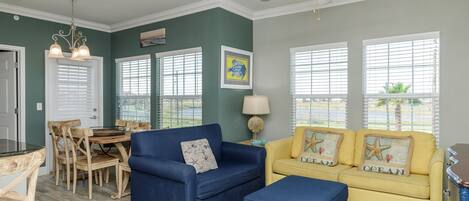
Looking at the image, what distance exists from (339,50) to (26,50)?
15.8ft

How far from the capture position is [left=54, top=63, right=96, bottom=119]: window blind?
17.2 feet

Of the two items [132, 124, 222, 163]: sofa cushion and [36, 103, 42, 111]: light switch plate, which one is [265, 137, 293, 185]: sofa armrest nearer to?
[132, 124, 222, 163]: sofa cushion

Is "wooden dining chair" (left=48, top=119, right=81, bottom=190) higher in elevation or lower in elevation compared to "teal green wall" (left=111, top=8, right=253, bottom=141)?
lower

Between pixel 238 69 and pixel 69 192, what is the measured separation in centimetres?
289

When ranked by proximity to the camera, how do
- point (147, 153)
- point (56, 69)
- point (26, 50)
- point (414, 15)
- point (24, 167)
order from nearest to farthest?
1. point (24, 167)
2. point (147, 153)
3. point (414, 15)
4. point (26, 50)
5. point (56, 69)

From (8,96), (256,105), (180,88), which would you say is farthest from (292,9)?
(8,96)

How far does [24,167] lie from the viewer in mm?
1486

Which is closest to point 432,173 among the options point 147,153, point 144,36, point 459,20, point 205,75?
point 459,20

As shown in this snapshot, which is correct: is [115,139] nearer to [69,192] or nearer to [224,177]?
[69,192]

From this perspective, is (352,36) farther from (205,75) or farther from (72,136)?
(72,136)

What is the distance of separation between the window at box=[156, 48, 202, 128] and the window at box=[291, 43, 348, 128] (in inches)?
58.0

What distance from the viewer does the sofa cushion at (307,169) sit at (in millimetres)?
3252

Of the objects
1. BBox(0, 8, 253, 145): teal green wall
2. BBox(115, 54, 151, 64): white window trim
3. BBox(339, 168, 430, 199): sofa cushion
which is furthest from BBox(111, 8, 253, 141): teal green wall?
BBox(339, 168, 430, 199): sofa cushion

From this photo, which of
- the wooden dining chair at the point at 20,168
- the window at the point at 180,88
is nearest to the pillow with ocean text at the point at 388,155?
the window at the point at 180,88
